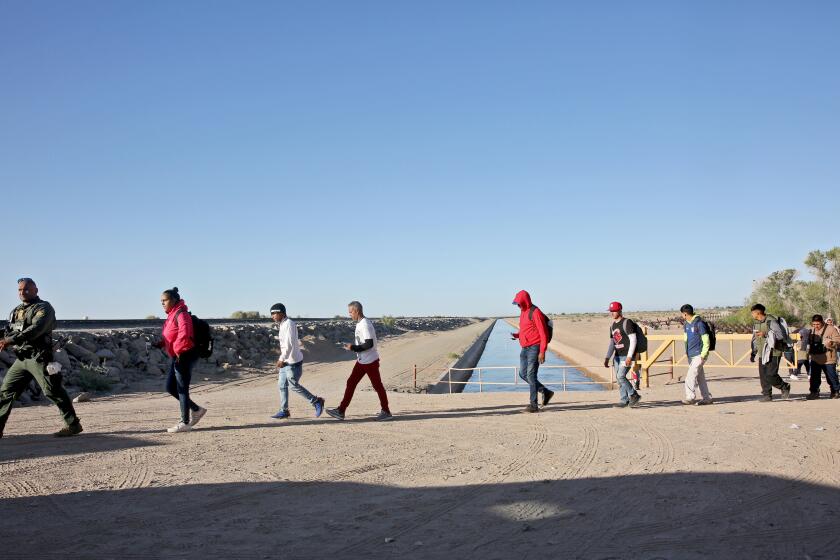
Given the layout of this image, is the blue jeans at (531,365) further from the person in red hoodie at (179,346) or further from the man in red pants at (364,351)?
the person in red hoodie at (179,346)

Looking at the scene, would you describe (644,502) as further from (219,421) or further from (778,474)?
(219,421)

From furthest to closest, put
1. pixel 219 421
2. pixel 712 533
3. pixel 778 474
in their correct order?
pixel 219 421 < pixel 778 474 < pixel 712 533

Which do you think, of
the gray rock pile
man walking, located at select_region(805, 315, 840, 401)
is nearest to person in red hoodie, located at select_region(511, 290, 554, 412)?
man walking, located at select_region(805, 315, 840, 401)

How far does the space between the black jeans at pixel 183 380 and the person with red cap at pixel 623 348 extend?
6.99 m

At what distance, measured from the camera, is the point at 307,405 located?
46.3 ft

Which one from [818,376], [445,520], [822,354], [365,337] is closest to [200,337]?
[365,337]

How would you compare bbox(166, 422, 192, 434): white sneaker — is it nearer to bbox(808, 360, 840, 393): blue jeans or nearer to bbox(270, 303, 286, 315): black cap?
bbox(270, 303, 286, 315): black cap

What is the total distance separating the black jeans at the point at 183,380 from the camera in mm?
9812

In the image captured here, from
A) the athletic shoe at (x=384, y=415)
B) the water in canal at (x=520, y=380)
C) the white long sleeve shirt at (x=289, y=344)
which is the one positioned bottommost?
the water in canal at (x=520, y=380)

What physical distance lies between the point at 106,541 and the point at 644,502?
14.2 ft

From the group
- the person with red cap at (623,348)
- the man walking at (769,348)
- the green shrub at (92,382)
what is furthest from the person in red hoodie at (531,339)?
the green shrub at (92,382)

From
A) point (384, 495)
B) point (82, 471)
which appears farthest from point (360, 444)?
point (82, 471)

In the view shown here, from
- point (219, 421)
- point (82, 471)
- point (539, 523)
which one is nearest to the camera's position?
point (539, 523)

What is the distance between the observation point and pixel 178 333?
32.2 ft
